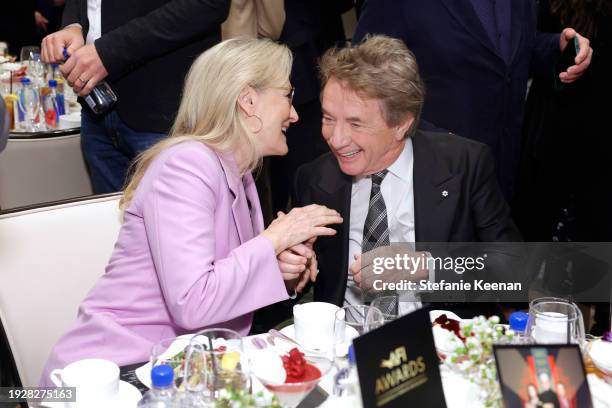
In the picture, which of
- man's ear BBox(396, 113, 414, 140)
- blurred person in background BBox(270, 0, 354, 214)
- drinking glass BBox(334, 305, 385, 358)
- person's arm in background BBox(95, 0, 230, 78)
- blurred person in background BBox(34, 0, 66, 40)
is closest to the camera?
drinking glass BBox(334, 305, 385, 358)

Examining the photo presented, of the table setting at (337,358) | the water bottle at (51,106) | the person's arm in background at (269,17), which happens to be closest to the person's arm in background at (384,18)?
the person's arm in background at (269,17)

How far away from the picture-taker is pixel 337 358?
1.92m

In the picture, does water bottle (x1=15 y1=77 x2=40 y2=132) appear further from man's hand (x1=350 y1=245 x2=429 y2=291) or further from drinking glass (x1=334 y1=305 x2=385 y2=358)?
drinking glass (x1=334 y1=305 x2=385 y2=358)

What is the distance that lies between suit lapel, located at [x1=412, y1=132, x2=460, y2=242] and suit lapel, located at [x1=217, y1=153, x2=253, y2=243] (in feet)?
1.96

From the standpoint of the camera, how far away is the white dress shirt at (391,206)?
2.75m

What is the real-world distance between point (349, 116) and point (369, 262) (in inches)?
18.3

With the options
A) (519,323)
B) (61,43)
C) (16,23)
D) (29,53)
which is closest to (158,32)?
(61,43)

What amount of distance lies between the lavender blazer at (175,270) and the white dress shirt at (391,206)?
53 centimetres

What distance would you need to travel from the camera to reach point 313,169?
9.43ft

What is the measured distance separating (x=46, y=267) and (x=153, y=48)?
3.55 feet

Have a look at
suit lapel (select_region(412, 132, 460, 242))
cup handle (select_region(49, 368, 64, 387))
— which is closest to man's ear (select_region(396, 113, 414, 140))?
suit lapel (select_region(412, 132, 460, 242))

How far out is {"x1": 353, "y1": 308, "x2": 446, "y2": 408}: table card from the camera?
1532 millimetres

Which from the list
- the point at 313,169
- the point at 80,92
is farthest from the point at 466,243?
the point at 80,92

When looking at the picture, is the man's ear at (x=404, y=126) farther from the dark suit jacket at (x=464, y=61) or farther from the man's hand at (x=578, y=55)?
the man's hand at (x=578, y=55)
